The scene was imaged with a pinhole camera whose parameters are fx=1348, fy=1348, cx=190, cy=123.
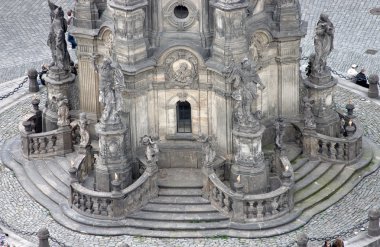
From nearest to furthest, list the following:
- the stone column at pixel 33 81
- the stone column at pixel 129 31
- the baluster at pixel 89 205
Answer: the stone column at pixel 129 31
the baluster at pixel 89 205
the stone column at pixel 33 81

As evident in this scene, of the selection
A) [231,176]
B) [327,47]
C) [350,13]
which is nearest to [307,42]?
[350,13]

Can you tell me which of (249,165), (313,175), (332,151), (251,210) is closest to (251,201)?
(251,210)

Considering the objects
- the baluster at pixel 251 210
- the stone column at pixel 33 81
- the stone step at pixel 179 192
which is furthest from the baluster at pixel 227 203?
the stone column at pixel 33 81

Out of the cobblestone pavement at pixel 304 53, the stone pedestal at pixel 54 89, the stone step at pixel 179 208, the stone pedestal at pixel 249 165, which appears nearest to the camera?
the cobblestone pavement at pixel 304 53

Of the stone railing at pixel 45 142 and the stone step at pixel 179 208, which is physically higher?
the stone railing at pixel 45 142

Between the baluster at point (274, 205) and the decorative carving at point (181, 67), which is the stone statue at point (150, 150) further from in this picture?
the baluster at point (274, 205)

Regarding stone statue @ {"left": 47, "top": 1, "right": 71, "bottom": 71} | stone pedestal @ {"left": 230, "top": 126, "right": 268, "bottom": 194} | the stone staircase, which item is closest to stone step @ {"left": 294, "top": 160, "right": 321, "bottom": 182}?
the stone staircase

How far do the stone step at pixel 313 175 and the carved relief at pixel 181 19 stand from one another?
793cm

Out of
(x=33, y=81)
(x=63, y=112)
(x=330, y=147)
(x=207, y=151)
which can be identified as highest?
(x=63, y=112)

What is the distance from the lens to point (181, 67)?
53031 mm

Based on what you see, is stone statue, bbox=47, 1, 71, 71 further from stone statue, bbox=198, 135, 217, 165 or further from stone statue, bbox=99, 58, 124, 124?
stone statue, bbox=198, 135, 217, 165

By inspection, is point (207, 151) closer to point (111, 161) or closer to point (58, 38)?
point (111, 161)

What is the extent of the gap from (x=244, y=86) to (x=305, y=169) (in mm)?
5897

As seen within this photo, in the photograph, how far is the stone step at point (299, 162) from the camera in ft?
182
